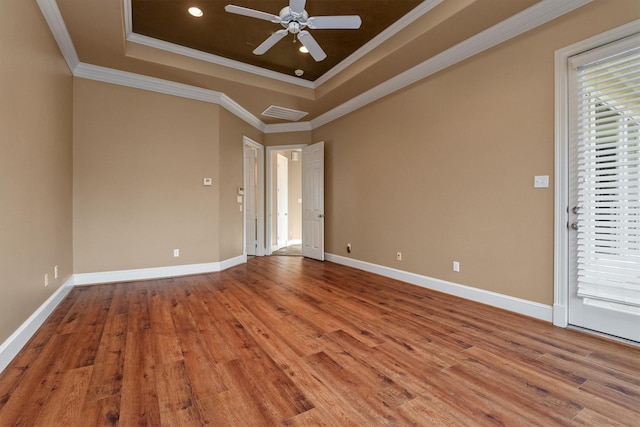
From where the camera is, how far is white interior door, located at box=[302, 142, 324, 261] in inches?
226

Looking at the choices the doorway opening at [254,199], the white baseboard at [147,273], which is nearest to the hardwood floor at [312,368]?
the white baseboard at [147,273]

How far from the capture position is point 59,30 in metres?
2.94

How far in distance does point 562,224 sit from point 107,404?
353cm

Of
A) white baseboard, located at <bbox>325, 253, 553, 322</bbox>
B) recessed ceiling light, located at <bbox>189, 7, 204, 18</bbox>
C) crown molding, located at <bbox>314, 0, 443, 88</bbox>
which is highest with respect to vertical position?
recessed ceiling light, located at <bbox>189, 7, 204, 18</bbox>

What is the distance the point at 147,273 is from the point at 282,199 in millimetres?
3907

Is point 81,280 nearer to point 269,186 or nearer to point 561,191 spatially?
point 269,186

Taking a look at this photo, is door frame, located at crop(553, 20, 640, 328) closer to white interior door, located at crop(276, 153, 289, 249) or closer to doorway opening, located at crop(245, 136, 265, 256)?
doorway opening, located at crop(245, 136, 265, 256)

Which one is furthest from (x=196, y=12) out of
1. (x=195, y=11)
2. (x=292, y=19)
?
(x=292, y=19)

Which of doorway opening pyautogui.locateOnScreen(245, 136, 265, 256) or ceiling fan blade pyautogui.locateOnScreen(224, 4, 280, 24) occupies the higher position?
ceiling fan blade pyautogui.locateOnScreen(224, 4, 280, 24)

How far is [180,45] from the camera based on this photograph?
3.79 m

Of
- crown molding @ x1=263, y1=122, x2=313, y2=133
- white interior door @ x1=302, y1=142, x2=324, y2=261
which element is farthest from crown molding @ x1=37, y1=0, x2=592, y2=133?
white interior door @ x1=302, y1=142, x2=324, y2=261

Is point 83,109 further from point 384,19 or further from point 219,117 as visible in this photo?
point 384,19

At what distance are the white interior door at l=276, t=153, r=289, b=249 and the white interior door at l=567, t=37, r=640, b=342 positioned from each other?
5.69 meters

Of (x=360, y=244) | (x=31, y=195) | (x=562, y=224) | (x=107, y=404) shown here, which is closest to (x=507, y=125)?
(x=562, y=224)
